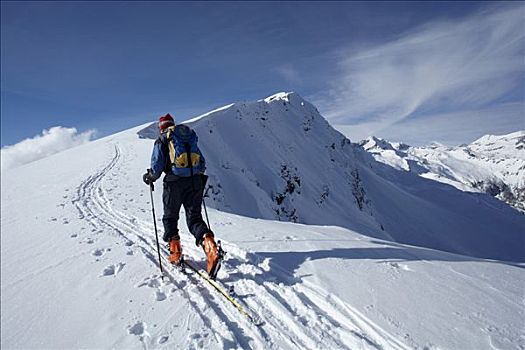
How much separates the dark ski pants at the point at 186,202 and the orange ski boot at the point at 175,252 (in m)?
0.14

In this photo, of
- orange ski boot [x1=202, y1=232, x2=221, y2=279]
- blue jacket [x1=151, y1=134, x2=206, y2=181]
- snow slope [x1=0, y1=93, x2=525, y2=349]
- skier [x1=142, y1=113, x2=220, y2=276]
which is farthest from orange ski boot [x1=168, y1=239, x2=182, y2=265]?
blue jacket [x1=151, y1=134, x2=206, y2=181]

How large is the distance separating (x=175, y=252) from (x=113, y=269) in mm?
1144

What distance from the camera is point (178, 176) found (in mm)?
5934

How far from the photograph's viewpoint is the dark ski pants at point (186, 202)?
6.00 meters

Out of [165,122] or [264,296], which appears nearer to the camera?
[264,296]

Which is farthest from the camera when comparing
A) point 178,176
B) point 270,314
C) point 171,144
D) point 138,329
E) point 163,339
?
point 178,176

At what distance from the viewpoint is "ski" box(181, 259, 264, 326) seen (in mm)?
4262

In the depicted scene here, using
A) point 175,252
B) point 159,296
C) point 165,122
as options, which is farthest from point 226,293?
point 165,122

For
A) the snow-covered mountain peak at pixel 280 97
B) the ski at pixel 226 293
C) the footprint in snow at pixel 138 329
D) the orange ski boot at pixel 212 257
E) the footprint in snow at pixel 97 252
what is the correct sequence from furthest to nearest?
the snow-covered mountain peak at pixel 280 97
the footprint in snow at pixel 97 252
the orange ski boot at pixel 212 257
the ski at pixel 226 293
the footprint in snow at pixel 138 329

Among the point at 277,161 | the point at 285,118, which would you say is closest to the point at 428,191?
the point at 285,118

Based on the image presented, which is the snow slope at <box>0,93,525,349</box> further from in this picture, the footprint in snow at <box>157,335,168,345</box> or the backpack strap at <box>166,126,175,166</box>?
the backpack strap at <box>166,126,175,166</box>

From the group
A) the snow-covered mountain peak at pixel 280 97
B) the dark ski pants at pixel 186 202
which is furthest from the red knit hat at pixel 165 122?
the snow-covered mountain peak at pixel 280 97

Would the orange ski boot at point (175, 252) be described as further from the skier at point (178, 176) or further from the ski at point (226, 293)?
the ski at point (226, 293)

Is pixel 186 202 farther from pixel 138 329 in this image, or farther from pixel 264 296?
pixel 138 329
